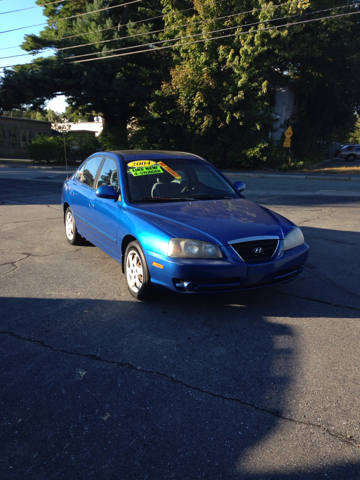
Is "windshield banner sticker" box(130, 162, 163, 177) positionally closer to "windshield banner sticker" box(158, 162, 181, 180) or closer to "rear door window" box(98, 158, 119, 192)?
"windshield banner sticker" box(158, 162, 181, 180)

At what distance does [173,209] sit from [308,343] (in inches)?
79.6

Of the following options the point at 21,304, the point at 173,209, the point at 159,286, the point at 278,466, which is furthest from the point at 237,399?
the point at 21,304

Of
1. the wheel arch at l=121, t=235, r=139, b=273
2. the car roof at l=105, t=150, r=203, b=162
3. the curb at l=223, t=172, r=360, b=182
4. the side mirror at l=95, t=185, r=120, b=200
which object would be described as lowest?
the wheel arch at l=121, t=235, r=139, b=273

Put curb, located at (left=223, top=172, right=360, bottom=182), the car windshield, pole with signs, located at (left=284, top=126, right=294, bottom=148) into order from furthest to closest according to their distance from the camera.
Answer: pole with signs, located at (left=284, top=126, right=294, bottom=148), curb, located at (left=223, top=172, right=360, bottom=182), the car windshield

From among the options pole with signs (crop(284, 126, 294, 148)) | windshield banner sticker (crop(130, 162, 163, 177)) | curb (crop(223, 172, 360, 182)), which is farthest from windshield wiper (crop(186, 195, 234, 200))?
pole with signs (crop(284, 126, 294, 148))

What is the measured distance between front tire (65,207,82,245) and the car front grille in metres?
3.55

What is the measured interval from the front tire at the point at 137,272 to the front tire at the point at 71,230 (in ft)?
7.95

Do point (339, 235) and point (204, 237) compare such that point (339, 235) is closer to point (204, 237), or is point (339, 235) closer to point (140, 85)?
point (204, 237)

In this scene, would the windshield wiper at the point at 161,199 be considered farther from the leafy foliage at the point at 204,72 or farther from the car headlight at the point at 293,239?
the leafy foliage at the point at 204,72

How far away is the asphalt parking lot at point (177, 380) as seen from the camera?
2262mm

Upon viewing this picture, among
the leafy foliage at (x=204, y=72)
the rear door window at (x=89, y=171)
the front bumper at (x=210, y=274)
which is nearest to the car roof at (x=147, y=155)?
the rear door window at (x=89, y=171)

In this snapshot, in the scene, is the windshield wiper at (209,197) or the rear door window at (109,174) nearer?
the windshield wiper at (209,197)

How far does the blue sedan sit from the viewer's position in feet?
13.0

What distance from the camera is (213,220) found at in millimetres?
4371
